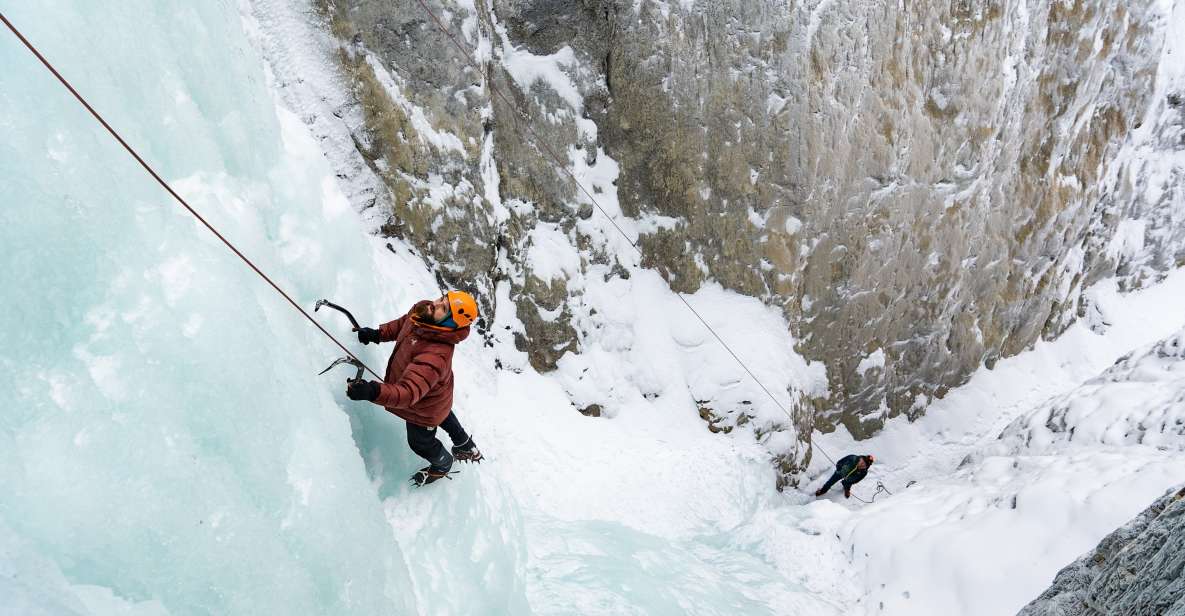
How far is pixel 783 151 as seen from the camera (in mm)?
8641

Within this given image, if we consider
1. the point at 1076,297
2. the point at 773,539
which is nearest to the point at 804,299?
the point at 773,539

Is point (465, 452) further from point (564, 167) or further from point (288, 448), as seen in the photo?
point (564, 167)

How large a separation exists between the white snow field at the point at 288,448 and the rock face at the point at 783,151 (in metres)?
1.13

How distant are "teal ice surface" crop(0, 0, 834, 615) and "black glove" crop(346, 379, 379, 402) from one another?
0.34 feet

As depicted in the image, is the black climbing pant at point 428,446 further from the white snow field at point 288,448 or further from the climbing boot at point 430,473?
the white snow field at point 288,448

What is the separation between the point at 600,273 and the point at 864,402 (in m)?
5.03

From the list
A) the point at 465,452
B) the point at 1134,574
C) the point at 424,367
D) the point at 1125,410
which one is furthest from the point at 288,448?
the point at 1125,410

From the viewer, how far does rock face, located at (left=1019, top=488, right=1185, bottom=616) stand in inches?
99.6

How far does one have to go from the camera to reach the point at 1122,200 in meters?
12.3

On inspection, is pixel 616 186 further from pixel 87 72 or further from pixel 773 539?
pixel 87 72

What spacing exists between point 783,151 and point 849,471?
181 inches

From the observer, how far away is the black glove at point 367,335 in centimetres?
361

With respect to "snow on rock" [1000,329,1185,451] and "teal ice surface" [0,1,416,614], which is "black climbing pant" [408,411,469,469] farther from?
"snow on rock" [1000,329,1185,451]

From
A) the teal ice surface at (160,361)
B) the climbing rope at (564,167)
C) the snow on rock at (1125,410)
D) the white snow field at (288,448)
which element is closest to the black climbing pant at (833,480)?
the climbing rope at (564,167)
